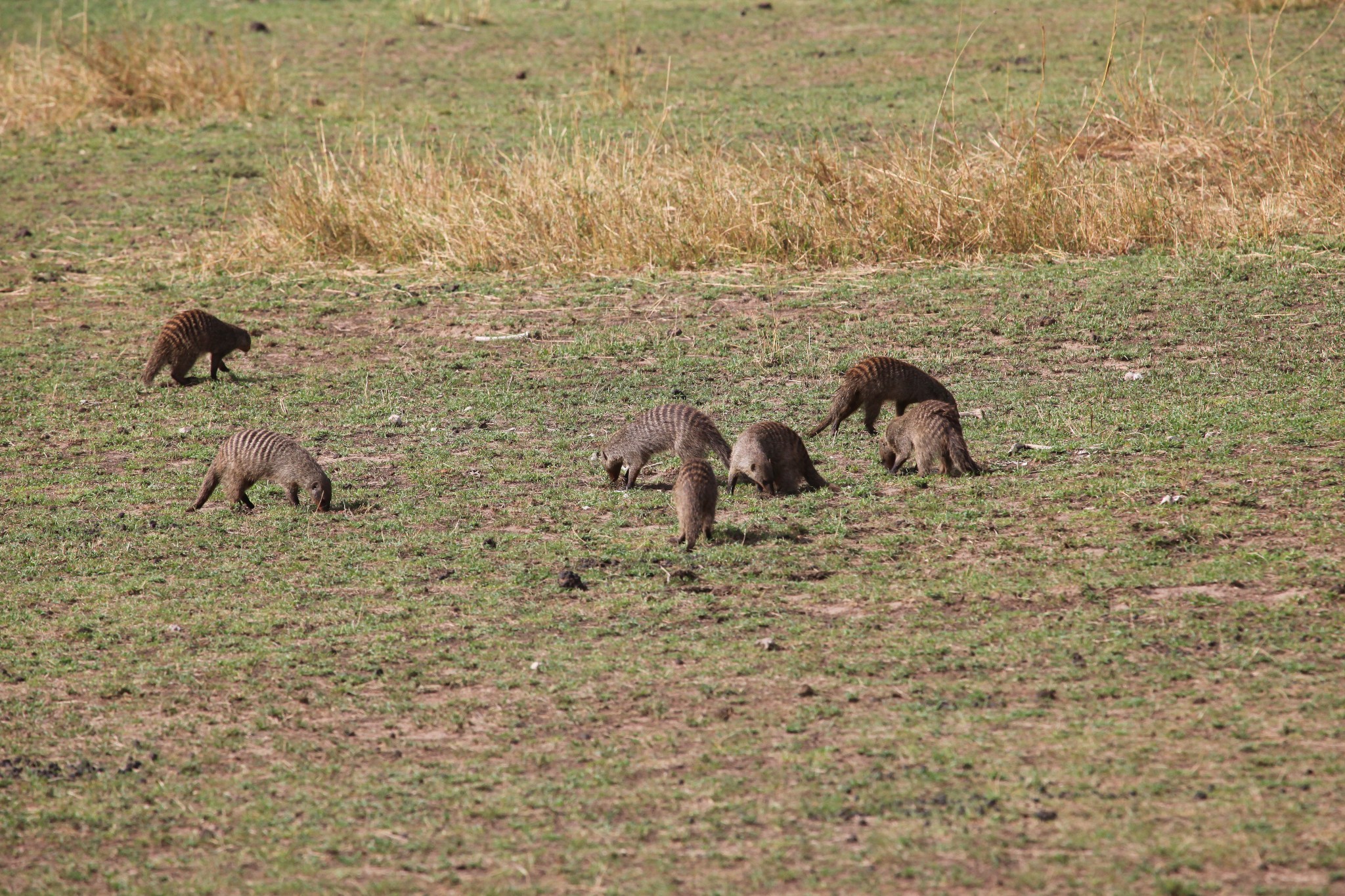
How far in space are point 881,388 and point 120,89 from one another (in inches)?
445

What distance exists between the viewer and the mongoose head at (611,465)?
645 cm

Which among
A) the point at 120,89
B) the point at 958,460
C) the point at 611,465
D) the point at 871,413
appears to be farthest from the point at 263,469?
the point at 120,89

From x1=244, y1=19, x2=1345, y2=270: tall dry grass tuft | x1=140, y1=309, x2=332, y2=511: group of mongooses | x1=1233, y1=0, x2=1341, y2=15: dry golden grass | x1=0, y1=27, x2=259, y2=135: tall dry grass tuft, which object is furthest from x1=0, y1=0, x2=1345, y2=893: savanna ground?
x1=1233, y1=0, x2=1341, y2=15: dry golden grass

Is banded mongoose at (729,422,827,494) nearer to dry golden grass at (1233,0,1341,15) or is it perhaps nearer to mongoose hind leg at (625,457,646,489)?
mongoose hind leg at (625,457,646,489)

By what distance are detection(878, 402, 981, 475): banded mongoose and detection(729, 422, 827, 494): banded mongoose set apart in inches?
16.8

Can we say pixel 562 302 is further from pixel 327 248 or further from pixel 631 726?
pixel 631 726

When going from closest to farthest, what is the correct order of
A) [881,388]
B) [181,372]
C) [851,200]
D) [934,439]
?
[934,439] → [881,388] → [181,372] → [851,200]

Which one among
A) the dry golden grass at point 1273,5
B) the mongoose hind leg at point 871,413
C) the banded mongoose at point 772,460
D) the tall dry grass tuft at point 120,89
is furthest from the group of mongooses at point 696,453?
the dry golden grass at point 1273,5

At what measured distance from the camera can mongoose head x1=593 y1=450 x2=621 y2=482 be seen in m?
6.45

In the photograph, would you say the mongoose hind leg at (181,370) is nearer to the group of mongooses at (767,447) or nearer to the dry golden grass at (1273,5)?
the group of mongooses at (767,447)

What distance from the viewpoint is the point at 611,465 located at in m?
6.46

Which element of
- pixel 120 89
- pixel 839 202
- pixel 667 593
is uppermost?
pixel 120 89

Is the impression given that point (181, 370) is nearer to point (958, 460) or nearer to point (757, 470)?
point (757, 470)

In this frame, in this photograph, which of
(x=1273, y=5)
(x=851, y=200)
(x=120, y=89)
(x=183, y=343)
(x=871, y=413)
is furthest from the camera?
(x=1273, y=5)
